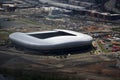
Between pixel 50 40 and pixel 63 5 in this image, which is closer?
pixel 50 40

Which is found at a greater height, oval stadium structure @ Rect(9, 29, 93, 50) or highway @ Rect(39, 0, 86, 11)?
oval stadium structure @ Rect(9, 29, 93, 50)

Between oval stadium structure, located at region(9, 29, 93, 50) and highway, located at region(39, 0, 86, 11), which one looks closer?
oval stadium structure, located at region(9, 29, 93, 50)

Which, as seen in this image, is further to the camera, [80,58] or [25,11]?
[25,11]

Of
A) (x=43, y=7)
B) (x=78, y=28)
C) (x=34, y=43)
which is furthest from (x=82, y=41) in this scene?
(x=43, y=7)

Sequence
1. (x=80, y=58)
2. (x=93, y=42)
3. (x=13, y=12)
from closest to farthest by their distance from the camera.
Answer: (x=80, y=58) → (x=93, y=42) → (x=13, y=12)

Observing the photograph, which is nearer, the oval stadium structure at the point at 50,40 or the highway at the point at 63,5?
the oval stadium structure at the point at 50,40

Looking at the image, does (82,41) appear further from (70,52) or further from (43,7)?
(43,7)

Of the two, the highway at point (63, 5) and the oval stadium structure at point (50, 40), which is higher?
the oval stadium structure at point (50, 40)

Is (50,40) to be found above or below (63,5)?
above
